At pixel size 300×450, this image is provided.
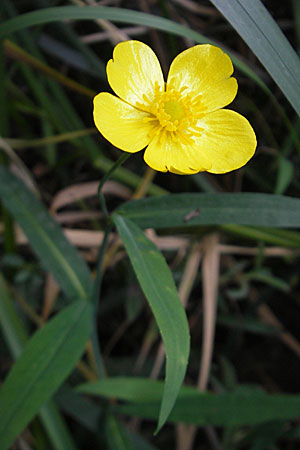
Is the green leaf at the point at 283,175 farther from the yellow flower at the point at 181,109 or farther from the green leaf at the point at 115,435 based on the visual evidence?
the green leaf at the point at 115,435

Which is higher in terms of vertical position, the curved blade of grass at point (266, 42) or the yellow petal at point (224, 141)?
the curved blade of grass at point (266, 42)

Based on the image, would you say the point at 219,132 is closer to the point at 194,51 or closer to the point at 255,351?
the point at 194,51

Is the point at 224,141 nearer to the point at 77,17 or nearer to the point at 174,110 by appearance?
the point at 174,110

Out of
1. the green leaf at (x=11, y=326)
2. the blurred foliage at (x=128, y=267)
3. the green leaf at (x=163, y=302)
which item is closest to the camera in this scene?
the green leaf at (x=163, y=302)

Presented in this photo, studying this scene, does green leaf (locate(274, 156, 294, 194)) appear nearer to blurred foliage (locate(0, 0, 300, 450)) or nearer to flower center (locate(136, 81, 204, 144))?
blurred foliage (locate(0, 0, 300, 450))

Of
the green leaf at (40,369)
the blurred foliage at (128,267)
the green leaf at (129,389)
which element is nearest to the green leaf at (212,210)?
the blurred foliage at (128,267)

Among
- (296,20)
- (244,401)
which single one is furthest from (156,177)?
(244,401)
